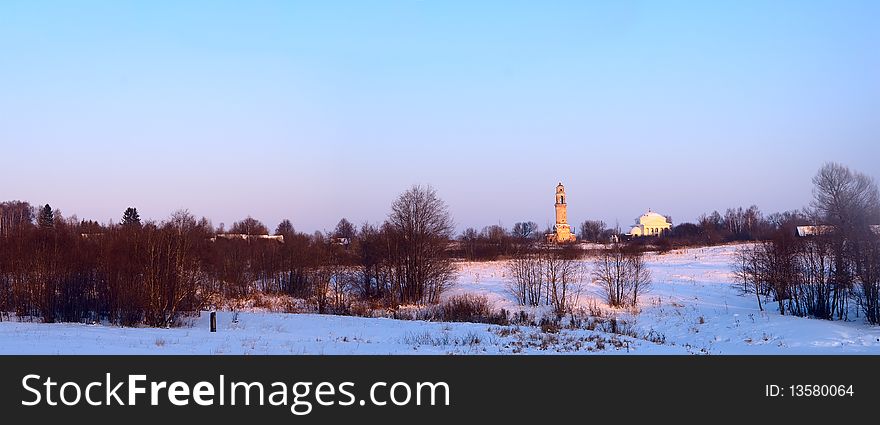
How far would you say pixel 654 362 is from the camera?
39.0 feet

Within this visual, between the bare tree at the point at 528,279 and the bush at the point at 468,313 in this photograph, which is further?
the bare tree at the point at 528,279

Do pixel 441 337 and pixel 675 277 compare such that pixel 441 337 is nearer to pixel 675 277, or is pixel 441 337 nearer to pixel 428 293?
pixel 428 293

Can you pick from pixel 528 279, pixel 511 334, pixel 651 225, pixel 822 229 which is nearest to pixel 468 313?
pixel 528 279

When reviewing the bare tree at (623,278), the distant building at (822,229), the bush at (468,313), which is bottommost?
the bush at (468,313)

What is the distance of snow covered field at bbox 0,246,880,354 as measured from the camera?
16859mm

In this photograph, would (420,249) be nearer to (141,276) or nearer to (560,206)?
(141,276)

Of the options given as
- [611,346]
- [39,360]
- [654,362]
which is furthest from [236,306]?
[654,362]

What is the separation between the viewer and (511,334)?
22.0 metres

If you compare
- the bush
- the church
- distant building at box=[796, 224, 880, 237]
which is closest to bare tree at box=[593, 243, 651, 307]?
the bush

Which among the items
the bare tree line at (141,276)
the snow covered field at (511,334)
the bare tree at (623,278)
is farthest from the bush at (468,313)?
the bare tree at (623,278)

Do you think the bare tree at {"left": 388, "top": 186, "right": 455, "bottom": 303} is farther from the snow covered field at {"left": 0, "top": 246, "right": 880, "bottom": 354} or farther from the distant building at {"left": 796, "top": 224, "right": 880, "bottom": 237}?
the distant building at {"left": 796, "top": 224, "right": 880, "bottom": 237}

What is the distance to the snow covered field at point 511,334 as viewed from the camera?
664 inches

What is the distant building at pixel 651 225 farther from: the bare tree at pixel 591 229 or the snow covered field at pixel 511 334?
the snow covered field at pixel 511 334

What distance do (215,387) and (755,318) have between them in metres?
30.1
